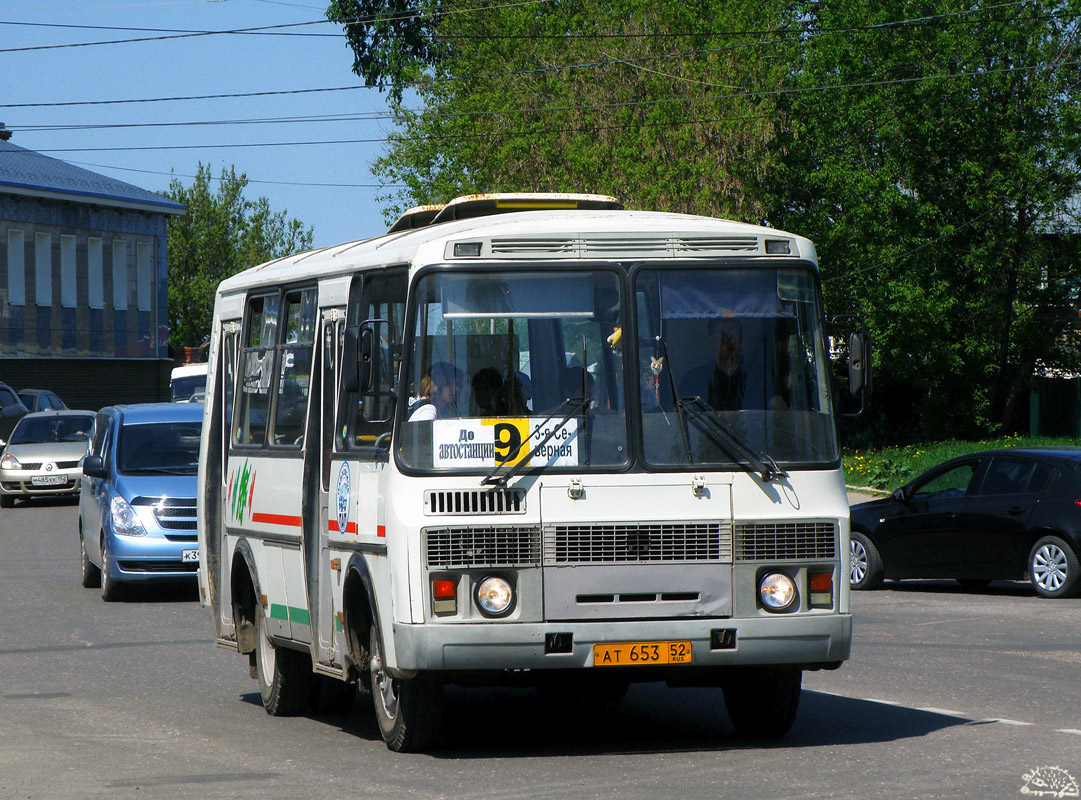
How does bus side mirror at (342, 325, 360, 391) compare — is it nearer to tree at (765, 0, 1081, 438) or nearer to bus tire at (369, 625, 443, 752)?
bus tire at (369, 625, 443, 752)

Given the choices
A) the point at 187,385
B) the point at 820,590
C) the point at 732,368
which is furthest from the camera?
the point at 187,385

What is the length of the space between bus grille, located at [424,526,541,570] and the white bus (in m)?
0.01

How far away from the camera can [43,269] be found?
200 feet

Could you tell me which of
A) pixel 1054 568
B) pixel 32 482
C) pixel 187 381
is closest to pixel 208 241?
pixel 187 381

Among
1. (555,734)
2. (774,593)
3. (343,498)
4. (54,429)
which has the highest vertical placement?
(54,429)

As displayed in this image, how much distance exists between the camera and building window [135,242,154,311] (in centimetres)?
6588

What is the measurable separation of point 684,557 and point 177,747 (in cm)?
281

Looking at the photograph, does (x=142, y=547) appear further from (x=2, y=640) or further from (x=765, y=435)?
(x=765, y=435)

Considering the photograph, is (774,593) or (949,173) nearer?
(774,593)

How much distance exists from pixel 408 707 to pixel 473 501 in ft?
3.60

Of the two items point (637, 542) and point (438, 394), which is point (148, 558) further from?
point (637, 542)

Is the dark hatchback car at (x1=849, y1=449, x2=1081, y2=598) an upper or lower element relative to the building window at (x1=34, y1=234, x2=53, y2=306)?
lower

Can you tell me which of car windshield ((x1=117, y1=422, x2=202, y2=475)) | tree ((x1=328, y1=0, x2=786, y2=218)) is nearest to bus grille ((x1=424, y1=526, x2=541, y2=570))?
car windshield ((x1=117, y1=422, x2=202, y2=475))

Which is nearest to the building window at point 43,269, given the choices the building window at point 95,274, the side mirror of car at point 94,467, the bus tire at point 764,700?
the building window at point 95,274
